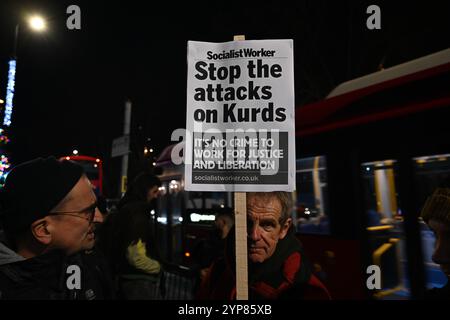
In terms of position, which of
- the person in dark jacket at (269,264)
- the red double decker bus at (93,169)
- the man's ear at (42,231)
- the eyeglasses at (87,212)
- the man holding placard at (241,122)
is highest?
the red double decker bus at (93,169)

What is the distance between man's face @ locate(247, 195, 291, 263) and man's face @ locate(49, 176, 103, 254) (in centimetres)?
149

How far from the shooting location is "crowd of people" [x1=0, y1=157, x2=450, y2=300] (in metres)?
1.90

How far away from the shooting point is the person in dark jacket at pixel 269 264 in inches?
118

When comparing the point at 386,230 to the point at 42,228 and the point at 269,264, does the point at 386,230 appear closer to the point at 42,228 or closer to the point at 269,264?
the point at 269,264

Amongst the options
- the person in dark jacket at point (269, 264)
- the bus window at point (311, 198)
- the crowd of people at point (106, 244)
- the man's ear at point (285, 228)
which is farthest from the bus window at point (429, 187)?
the man's ear at point (285, 228)

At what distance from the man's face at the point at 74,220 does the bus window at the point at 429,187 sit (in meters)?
3.30

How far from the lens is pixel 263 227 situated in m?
3.26

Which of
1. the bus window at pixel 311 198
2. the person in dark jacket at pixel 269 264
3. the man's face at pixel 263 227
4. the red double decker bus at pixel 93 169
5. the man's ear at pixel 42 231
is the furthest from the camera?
the red double decker bus at pixel 93 169

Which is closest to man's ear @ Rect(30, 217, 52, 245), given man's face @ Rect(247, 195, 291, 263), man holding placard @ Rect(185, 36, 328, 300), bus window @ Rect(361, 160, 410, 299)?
man holding placard @ Rect(185, 36, 328, 300)

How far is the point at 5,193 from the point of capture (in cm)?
193

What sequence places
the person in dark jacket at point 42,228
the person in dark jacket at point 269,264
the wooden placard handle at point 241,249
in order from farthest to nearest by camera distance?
1. the person in dark jacket at point 269,264
2. the wooden placard handle at point 241,249
3. the person in dark jacket at point 42,228

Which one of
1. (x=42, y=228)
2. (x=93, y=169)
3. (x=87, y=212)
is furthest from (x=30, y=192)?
(x=93, y=169)

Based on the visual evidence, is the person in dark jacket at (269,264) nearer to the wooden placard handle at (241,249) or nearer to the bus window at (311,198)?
the wooden placard handle at (241,249)

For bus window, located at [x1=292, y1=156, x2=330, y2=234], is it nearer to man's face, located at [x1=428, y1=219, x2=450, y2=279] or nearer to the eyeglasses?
man's face, located at [x1=428, y1=219, x2=450, y2=279]
